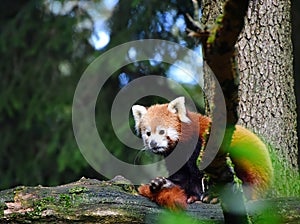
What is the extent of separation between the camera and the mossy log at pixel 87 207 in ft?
7.15

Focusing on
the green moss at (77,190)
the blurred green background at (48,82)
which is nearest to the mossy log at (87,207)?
the green moss at (77,190)

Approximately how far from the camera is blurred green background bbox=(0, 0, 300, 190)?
17.8ft

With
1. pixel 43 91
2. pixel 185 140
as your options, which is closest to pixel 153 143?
pixel 185 140

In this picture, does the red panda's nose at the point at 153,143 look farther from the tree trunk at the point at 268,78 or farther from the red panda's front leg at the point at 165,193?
the tree trunk at the point at 268,78

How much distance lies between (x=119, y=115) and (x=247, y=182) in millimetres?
2523

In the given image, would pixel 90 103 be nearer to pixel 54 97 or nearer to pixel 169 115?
pixel 54 97

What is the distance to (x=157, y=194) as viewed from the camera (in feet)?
7.66

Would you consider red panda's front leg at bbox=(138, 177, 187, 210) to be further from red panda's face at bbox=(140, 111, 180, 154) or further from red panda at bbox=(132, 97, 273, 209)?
red panda's face at bbox=(140, 111, 180, 154)

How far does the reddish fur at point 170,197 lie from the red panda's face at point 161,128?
1.18 feet

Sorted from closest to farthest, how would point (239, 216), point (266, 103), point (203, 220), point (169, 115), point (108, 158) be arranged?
1. point (239, 216)
2. point (203, 220)
3. point (169, 115)
4. point (266, 103)
5. point (108, 158)

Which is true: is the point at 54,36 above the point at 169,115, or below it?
above

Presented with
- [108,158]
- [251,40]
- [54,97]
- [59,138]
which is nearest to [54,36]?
[54,97]

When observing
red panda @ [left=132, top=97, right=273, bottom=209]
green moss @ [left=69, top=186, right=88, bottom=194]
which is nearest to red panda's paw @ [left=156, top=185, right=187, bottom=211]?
red panda @ [left=132, top=97, right=273, bottom=209]

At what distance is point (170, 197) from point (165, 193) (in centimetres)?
3
